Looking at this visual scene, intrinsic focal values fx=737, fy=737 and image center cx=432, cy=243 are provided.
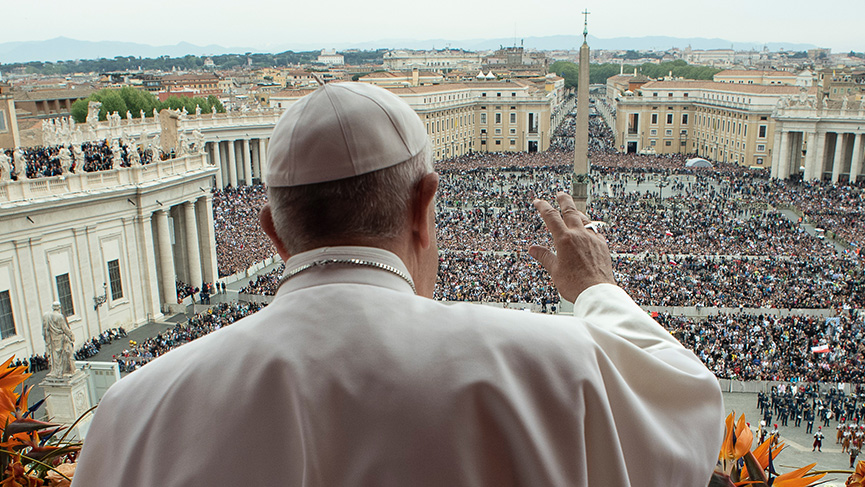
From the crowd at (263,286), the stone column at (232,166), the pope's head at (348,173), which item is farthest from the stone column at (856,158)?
the pope's head at (348,173)

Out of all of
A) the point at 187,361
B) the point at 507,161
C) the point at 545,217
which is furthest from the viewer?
the point at 507,161

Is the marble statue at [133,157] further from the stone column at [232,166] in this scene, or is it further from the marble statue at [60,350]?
the stone column at [232,166]

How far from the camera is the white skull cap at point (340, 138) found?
179 cm

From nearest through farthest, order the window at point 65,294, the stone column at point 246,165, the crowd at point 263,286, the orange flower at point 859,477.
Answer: the orange flower at point 859,477 < the window at point 65,294 < the crowd at point 263,286 < the stone column at point 246,165

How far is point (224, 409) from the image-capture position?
5.11ft

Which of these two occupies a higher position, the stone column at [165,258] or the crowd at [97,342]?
the stone column at [165,258]

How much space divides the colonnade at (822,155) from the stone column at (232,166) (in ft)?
137

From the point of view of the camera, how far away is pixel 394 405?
4.95 ft

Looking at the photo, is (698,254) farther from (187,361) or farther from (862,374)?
(187,361)

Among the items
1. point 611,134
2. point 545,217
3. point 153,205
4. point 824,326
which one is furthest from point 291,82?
point 545,217

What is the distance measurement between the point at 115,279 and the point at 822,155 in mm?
52342

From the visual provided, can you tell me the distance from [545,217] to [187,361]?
1391 millimetres

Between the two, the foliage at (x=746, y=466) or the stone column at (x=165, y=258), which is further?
the stone column at (x=165, y=258)

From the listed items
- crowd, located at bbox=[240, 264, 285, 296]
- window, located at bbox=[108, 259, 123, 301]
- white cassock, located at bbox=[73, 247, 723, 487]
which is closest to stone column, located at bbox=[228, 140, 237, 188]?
crowd, located at bbox=[240, 264, 285, 296]
